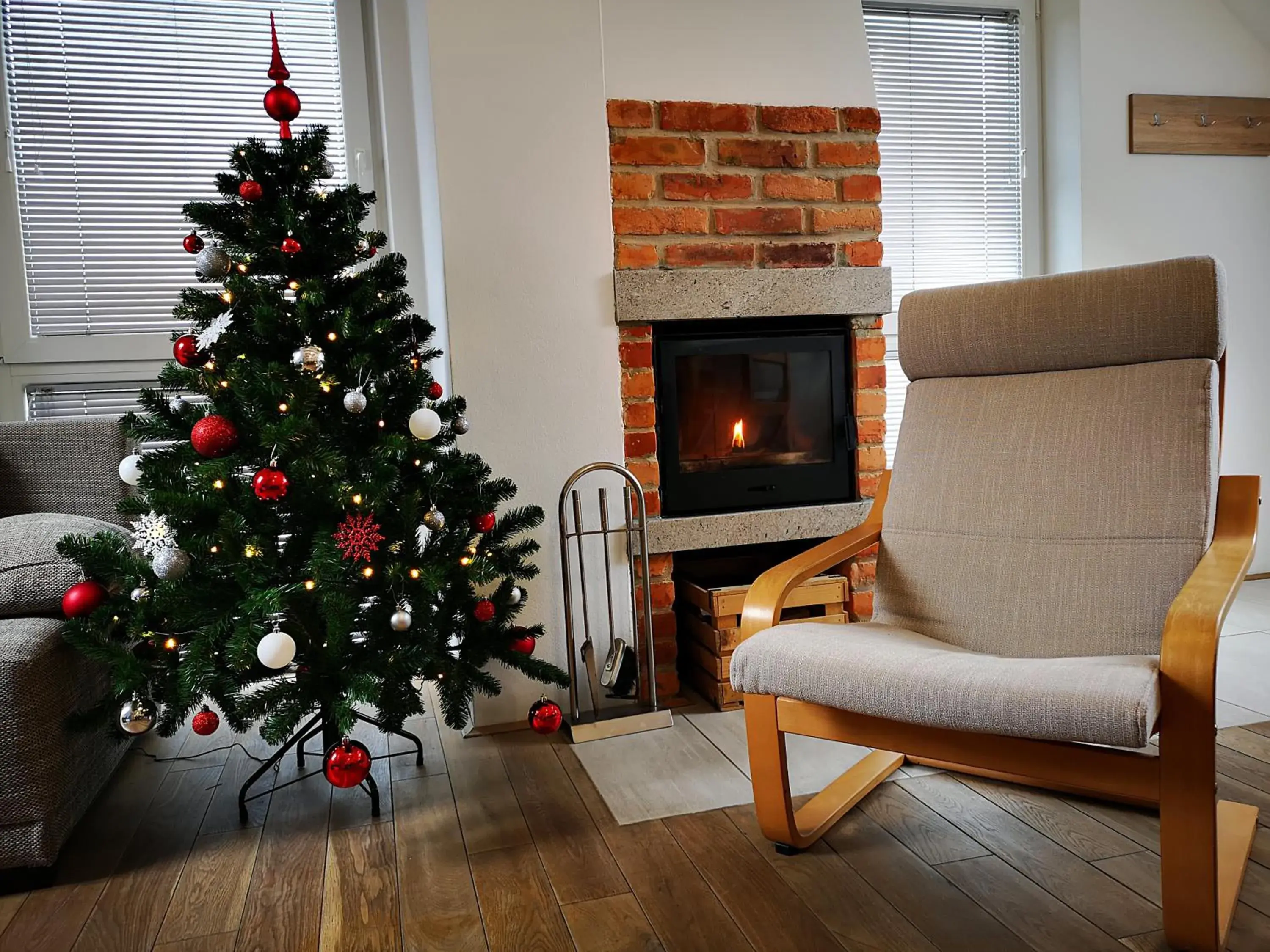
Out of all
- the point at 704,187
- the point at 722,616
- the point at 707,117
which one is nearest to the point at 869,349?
the point at 704,187

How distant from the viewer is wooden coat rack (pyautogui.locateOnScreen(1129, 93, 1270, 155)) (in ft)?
12.1

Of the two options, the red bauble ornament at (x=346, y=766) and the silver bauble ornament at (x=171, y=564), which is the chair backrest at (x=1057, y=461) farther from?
the silver bauble ornament at (x=171, y=564)

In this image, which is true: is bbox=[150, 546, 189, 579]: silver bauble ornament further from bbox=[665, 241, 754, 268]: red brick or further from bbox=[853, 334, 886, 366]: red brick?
bbox=[853, 334, 886, 366]: red brick

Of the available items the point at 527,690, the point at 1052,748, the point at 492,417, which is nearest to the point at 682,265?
the point at 492,417

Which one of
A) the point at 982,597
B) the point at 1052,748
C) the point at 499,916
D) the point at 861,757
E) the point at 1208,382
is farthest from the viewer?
the point at 861,757

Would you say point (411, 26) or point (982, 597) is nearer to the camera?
point (982, 597)

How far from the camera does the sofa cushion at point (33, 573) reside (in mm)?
2023

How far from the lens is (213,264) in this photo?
6.77 ft

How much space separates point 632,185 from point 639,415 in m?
0.63

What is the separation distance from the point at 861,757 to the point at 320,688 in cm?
122

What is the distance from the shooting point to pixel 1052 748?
5.00 ft

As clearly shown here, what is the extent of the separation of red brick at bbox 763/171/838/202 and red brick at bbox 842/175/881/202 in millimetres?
30

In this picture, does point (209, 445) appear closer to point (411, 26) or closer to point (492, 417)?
point (492, 417)

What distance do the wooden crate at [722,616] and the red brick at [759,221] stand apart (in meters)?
0.99
